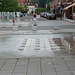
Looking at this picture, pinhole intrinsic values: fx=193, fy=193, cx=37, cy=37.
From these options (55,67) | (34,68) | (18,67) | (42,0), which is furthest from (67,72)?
(42,0)

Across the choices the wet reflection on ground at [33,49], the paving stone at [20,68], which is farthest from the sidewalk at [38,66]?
the wet reflection on ground at [33,49]

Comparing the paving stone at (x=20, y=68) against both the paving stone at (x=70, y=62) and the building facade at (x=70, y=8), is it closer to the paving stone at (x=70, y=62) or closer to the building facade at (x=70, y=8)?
the paving stone at (x=70, y=62)

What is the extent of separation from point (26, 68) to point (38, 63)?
0.74 metres

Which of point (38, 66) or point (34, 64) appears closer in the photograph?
point (38, 66)

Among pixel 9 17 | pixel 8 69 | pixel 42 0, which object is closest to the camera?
pixel 8 69

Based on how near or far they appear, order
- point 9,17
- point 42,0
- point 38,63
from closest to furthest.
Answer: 1. point 38,63
2. point 9,17
3. point 42,0

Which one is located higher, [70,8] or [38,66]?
[70,8]

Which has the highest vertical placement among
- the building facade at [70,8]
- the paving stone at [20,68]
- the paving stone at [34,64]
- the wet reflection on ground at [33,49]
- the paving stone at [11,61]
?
the building facade at [70,8]

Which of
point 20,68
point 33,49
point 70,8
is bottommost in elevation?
point 20,68

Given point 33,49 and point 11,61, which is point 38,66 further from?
point 33,49

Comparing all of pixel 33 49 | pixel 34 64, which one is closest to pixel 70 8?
pixel 33 49

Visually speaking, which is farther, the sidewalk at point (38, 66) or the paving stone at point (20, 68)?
the paving stone at point (20, 68)

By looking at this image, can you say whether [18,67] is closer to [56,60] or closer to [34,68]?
[34,68]

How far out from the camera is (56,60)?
7695 mm
